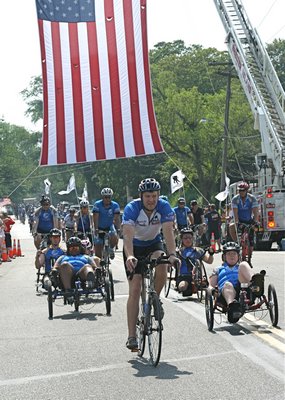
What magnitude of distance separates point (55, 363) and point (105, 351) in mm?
765

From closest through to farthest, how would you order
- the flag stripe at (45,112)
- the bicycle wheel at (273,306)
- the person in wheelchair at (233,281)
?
1. the person in wheelchair at (233,281)
2. the bicycle wheel at (273,306)
3. the flag stripe at (45,112)

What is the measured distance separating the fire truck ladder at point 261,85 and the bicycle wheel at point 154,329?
20703mm

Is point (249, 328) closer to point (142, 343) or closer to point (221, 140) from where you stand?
point (142, 343)

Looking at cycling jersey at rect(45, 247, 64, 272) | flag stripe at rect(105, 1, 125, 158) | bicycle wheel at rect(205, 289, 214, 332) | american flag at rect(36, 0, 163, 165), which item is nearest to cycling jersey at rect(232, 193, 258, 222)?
american flag at rect(36, 0, 163, 165)

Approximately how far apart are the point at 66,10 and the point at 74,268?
5.83m

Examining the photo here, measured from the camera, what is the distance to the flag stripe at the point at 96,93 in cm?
1722

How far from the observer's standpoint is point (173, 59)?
85.7m

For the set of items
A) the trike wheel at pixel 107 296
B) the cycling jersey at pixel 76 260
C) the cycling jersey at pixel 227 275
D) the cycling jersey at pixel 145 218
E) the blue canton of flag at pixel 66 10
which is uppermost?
the blue canton of flag at pixel 66 10

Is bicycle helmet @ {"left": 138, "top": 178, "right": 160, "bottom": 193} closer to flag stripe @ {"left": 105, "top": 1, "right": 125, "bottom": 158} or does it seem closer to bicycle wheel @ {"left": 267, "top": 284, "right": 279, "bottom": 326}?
bicycle wheel @ {"left": 267, "top": 284, "right": 279, "bottom": 326}

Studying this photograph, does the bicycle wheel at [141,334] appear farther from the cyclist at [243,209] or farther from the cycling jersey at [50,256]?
the cyclist at [243,209]

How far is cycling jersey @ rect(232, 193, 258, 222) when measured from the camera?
19.2m

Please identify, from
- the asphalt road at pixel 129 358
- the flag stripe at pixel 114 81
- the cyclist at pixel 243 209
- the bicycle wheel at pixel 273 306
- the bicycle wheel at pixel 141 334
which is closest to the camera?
the asphalt road at pixel 129 358

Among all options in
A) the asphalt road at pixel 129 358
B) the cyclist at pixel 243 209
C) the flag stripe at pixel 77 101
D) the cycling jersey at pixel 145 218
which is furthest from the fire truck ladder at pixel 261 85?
the cycling jersey at pixel 145 218

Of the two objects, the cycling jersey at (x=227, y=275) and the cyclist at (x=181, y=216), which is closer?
the cycling jersey at (x=227, y=275)
